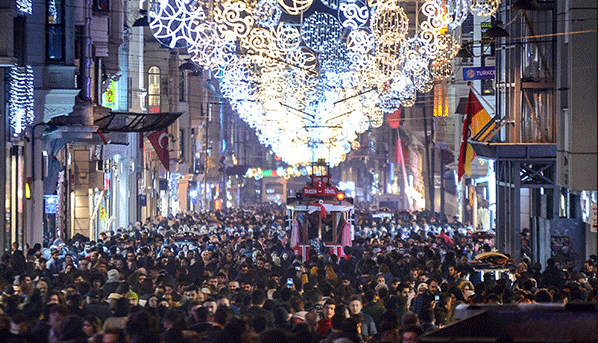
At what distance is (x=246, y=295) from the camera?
13.5m

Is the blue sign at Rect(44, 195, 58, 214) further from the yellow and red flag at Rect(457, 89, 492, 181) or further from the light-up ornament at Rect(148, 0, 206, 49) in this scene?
the light-up ornament at Rect(148, 0, 206, 49)

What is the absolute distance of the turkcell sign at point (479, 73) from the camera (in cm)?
2831

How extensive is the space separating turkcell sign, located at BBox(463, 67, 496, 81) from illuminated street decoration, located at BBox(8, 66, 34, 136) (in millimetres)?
11733

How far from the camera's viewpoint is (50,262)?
65.2 ft

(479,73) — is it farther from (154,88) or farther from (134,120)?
(154,88)

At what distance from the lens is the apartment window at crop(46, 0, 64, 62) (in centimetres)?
2444

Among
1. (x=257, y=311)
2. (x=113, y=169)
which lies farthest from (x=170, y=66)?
(x=257, y=311)

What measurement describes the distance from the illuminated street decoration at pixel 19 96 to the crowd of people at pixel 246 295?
9.19 feet

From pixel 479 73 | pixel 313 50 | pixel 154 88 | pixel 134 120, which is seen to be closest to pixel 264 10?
pixel 313 50

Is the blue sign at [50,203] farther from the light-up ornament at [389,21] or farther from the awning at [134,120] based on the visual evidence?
the light-up ornament at [389,21]

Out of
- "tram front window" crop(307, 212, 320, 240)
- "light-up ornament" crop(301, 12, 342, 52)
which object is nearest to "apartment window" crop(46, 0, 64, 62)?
"light-up ornament" crop(301, 12, 342, 52)

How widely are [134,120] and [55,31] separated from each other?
4.97 metres

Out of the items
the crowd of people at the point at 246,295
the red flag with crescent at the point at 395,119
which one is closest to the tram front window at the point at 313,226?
the crowd of people at the point at 246,295

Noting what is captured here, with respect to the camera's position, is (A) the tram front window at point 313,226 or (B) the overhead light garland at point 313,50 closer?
(B) the overhead light garland at point 313,50
